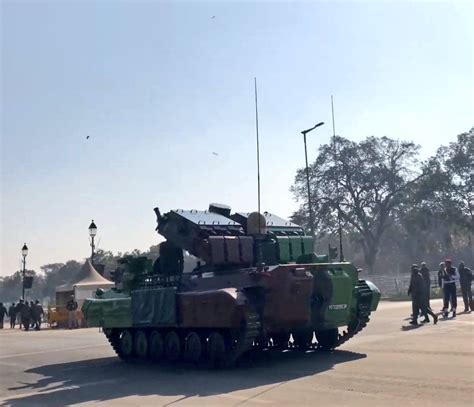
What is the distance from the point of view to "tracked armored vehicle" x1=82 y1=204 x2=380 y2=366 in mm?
12133

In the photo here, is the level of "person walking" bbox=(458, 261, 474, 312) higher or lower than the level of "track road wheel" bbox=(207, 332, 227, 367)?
higher

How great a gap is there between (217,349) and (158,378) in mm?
1210

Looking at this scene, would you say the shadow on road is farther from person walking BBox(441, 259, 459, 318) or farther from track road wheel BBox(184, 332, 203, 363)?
person walking BBox(441, 259, 459, 318)

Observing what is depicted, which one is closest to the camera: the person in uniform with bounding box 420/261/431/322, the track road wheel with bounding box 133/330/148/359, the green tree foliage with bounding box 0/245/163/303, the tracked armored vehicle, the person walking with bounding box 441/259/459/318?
the tracked armored vehicle

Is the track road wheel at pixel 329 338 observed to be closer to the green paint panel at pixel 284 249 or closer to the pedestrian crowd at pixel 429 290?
the green paint panel at pixel 284 249

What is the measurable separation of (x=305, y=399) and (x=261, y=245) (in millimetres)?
5407

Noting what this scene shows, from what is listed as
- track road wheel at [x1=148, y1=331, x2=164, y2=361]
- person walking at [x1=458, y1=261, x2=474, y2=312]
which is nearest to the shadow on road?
track road wheel at [x1=148, y1=331, x2=164, y2=361]

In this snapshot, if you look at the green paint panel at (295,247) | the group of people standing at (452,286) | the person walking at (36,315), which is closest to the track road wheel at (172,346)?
the green paint panel at (295,247)

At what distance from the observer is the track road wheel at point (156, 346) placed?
46.6 ft

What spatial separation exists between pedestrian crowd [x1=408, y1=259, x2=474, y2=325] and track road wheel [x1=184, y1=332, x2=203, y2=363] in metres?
7.73

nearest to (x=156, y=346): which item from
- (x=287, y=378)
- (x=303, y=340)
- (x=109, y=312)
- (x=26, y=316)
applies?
(x=109, y=312)

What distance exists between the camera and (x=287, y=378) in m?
10.9

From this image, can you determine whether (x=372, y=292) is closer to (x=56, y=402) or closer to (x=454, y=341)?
(x=454, y=341)

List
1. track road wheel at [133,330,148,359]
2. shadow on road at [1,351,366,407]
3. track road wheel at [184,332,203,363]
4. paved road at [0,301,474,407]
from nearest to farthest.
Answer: paved road at [0,301,474,407], shadow on road at [1,351,366,407], track road wheel at [184,332,203,363], track road wheel at [133,330,148,359]
